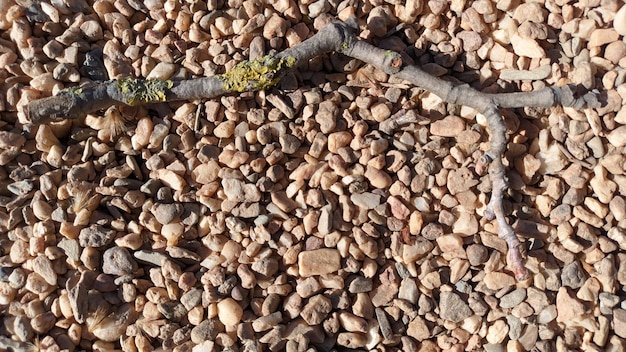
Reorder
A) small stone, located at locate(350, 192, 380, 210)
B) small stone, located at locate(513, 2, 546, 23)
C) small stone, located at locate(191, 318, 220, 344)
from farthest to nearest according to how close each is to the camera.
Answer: small stone, located at locate(513, 2, 546, 23)
small stone, located at locate(350, 192, 380, 210)
small stone, located at locate(191, 318, 220, 344)

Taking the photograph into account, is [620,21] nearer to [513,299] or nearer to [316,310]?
[513,299]

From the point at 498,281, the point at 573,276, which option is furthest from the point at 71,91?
the point at 573,276

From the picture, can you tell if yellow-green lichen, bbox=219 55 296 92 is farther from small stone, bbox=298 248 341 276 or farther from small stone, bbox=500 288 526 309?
small stone, bbox=500 288 526 309

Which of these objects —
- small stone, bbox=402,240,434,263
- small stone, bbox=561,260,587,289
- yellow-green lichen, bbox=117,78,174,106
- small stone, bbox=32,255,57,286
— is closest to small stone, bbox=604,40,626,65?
small stone, bbox=561,260,587,289

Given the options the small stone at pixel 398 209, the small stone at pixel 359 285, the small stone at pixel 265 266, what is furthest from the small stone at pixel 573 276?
the small stone at pixel 265 266

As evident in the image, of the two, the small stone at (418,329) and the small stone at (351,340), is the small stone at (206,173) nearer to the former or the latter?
the small stone at (351,340)

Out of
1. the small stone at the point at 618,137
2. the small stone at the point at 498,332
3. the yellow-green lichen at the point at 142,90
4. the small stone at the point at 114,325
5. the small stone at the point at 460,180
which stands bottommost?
the small stone at the point at 498,332
